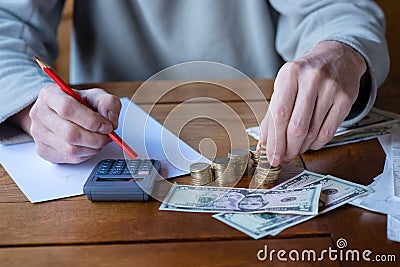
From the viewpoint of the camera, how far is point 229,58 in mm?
1353

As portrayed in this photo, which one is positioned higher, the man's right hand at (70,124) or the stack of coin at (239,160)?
the man's right hand at (70,124)

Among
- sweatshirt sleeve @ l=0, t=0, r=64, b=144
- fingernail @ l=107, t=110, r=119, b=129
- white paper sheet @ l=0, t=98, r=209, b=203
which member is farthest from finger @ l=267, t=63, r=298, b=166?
sweatshirt sleeve @ l=0, t=0, r=64, b=144

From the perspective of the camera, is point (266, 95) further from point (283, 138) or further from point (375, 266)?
point (375, 266)

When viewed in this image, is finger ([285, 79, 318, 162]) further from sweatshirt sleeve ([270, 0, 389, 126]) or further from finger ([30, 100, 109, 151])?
finger ([30, 100, 109, 151])

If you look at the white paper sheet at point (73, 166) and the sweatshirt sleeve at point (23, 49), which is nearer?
the white paper sheet at point (73, 166)

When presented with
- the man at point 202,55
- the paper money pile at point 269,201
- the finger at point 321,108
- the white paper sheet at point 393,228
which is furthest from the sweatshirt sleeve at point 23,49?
the white paper sheet at point 393,228

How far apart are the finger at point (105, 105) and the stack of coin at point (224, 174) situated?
0.17m

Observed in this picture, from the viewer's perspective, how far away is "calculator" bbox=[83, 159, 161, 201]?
2.38 ft

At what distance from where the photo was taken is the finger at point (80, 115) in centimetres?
81

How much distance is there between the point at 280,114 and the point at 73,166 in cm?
32

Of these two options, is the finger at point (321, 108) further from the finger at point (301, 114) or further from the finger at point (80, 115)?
the finger at point (80, 115)

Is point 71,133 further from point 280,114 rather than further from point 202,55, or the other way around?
point 202,55

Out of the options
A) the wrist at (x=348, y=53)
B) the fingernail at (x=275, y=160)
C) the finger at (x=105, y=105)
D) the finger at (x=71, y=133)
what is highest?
the wrist at (x=348, y=53)

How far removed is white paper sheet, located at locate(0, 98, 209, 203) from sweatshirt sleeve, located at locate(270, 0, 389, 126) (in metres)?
0.29
